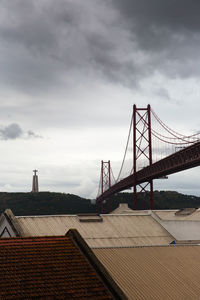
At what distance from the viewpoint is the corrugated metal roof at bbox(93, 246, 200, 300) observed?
1474cm

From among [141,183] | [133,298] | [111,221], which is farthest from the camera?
[141,183]

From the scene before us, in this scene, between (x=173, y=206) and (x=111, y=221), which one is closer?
(x=111, y=221)

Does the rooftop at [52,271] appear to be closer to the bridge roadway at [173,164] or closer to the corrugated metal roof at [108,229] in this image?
the corrugated metal roof at [108,229]

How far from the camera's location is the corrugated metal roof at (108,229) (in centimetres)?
2839

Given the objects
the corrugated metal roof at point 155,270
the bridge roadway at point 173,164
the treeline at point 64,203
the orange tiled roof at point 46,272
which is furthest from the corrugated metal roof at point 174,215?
the treeline at point 64,203

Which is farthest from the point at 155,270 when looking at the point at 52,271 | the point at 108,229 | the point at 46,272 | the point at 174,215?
the point at 174,215

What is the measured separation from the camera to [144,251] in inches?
730

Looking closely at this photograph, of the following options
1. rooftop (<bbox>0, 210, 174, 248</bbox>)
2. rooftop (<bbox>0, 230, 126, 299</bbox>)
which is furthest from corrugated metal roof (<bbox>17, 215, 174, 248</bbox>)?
rooftop (<bbox>0, 230, 126, 299</bbox>)

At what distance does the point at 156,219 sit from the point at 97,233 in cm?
615

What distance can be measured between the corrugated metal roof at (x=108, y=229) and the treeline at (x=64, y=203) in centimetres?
8211

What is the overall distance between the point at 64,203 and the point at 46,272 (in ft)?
380

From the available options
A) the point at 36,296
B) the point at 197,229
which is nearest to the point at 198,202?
the point at 197,229

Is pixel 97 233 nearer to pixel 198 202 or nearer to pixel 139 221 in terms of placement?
pixel 139 221

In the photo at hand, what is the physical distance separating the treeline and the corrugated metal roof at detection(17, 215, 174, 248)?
82.1 metres
